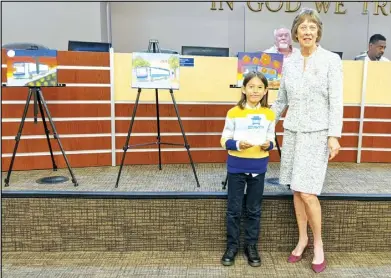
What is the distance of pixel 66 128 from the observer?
12.0 ft

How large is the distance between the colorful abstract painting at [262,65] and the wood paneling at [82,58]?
1424mm

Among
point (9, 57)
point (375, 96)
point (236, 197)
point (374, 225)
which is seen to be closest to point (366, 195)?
point (374, 225)

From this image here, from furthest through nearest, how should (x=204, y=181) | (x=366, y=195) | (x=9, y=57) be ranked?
1. (x=204, y=181)
2. (x=9, y=57)
3. (x=366, y=195)

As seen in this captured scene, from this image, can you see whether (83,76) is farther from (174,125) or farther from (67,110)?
(174,125)

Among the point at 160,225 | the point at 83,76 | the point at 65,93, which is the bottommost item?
the point at 160,225

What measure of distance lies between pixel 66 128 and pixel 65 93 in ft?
1.10

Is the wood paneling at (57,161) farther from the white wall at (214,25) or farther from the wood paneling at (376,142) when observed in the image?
the white wall at (214,25)

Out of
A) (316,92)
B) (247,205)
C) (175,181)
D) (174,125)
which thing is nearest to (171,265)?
(247,205)

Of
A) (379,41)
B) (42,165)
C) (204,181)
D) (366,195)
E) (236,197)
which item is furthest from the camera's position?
(379,41)

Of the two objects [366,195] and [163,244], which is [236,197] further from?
[366,195]

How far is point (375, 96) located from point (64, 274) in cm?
342

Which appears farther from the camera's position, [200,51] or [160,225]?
[200,51]

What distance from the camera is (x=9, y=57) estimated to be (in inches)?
115

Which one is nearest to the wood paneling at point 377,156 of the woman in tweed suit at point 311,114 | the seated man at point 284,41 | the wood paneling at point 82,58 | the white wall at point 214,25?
the seated man at point 284,41
